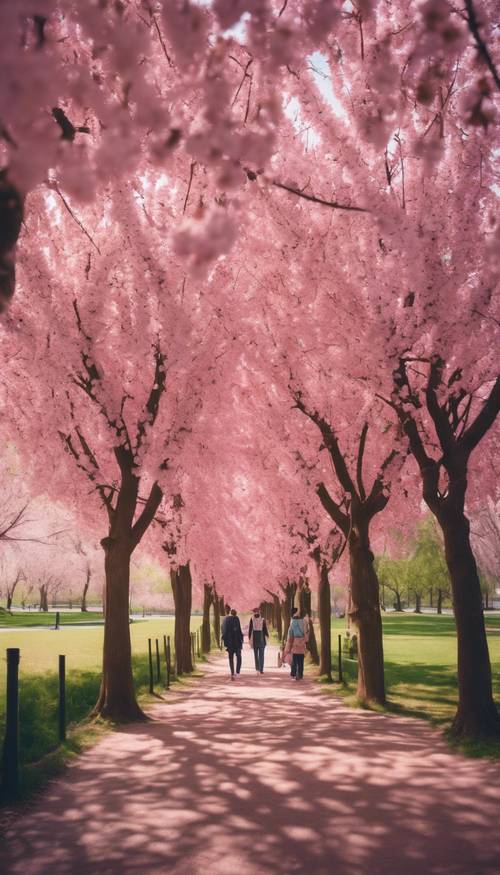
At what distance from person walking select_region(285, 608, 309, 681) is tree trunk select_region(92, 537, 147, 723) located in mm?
7225

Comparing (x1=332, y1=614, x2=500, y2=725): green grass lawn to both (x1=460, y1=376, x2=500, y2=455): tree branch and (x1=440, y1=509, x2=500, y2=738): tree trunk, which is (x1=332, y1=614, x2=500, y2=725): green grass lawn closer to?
(x1=440, y1=509, x2=500, y2=738): tree trunk

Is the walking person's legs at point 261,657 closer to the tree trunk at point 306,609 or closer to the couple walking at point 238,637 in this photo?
the couple walking at point 238,637

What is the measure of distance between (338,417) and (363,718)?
19.8 feet

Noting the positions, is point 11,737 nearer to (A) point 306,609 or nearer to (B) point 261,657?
(B) point 261,657

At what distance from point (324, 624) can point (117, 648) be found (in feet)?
29.5

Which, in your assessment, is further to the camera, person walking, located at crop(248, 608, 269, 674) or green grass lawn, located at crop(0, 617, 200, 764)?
person walking, located at crop(248, 608, 269, 674)

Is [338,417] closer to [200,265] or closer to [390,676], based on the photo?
[390,676]

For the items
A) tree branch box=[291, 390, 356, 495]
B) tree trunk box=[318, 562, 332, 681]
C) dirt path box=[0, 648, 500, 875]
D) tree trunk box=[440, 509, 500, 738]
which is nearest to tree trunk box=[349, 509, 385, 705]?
tree branch box=[291, 390, 356, 495]

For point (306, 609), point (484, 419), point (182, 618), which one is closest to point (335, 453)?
point (484, 419)

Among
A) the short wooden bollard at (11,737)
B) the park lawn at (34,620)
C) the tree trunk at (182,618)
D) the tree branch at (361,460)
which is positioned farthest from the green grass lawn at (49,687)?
the park lawn at (34,620)

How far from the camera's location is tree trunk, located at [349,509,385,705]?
41.4ft

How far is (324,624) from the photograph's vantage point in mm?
19469

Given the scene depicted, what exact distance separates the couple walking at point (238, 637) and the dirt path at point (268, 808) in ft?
30.3

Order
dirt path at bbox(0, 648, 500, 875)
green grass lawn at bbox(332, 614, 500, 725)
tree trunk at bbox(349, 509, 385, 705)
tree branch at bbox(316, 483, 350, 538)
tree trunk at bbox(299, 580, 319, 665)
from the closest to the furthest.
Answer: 1. dirt path at bbox(0, 648, 500, 875)
2. green grass lawn at bbox(332, 614, 500, 725)
3. tree trunk at bbox(349, 509, 385, 705)
4. tree branch at bbox(316, 483, 350, 538)
5. tree trunk at bbox(299, 580, 319, 665)
